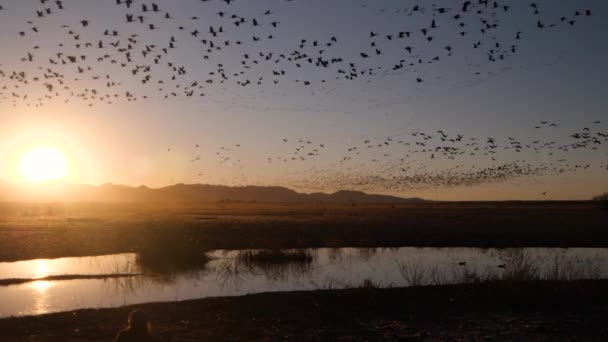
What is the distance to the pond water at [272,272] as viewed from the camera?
23625 mm

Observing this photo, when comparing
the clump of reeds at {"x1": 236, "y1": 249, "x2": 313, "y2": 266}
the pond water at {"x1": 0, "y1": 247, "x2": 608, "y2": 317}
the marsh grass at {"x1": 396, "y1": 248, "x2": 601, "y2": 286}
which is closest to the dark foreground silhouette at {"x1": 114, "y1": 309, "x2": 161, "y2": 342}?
the pond water at {"x1": 0, "y1": 247, "x2": 608, "y2": 317}

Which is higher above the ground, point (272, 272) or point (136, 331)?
point (136, 331)

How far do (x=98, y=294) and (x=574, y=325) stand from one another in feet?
57.7

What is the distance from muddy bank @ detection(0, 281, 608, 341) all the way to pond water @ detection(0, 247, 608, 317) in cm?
320

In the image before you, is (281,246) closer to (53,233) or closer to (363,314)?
(53,233)

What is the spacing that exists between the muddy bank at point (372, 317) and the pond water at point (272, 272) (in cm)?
320

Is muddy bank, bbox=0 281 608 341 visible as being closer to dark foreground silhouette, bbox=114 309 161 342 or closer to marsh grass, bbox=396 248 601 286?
marsh grass, bbox=396 248 601 286

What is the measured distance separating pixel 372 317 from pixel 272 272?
13.8 m

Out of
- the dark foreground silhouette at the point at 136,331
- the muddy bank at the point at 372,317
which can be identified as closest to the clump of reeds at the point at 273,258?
the muddy bank at the point at 372,317

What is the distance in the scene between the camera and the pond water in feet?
77.5

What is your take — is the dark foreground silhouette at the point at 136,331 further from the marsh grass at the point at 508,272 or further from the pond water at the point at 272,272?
the marsh grass at the point at 508,272

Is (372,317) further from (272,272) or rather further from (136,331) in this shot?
(272,272)

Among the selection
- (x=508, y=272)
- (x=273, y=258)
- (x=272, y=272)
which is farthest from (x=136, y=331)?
(x=273, y=258)

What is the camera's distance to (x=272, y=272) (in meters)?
30.5
